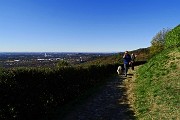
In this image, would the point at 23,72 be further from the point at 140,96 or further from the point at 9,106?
the point at 140,96

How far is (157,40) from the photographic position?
82.6 meters

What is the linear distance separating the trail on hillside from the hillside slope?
0.70 m

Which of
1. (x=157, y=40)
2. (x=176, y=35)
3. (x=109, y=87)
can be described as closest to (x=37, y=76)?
(x=109, y=87)

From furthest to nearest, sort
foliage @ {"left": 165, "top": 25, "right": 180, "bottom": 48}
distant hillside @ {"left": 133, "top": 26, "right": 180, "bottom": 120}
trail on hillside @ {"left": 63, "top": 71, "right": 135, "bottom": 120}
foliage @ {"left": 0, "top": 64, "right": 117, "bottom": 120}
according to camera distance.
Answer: foliage @ {"left": 165, "top": 25, "right": 180, "bottom": 48}, trail on hillside @ {"left": 63, "top": 71, "right": 135, "bottom": 120}, distant hillside @ {"left": 133, "top": 26, "right": 180, "bottom": 120}, foliage @ {"left": 0, "top": 64, "right": 117, "bottom": 120}

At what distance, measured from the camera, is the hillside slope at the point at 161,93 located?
1693cm

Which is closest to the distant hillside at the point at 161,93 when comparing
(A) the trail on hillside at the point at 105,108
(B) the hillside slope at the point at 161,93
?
(B) the hillside slope at the point at 161,93

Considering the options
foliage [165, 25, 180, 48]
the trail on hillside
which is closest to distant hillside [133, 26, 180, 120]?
the trail on hillside

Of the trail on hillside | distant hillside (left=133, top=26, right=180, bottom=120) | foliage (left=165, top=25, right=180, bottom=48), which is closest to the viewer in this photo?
distant hillside (left=133, top=26, right=180, bottom=120)

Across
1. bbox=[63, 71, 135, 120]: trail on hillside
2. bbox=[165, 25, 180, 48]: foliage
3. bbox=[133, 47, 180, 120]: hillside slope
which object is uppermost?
bbox=[165, 25, 180, 48]: foliage

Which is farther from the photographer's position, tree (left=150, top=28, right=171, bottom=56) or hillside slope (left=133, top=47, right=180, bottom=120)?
tree (left=150, top=28, right=171, bottom=56)

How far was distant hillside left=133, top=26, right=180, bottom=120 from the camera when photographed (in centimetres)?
1689

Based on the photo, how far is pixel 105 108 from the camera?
66.5 ft

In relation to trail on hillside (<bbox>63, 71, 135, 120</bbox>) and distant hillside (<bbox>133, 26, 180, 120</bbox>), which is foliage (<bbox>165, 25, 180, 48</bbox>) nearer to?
distant hillside (<bbox>133, 26, 180, 120</bbox>)

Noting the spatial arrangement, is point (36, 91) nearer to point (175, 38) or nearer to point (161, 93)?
point (161, 93)
